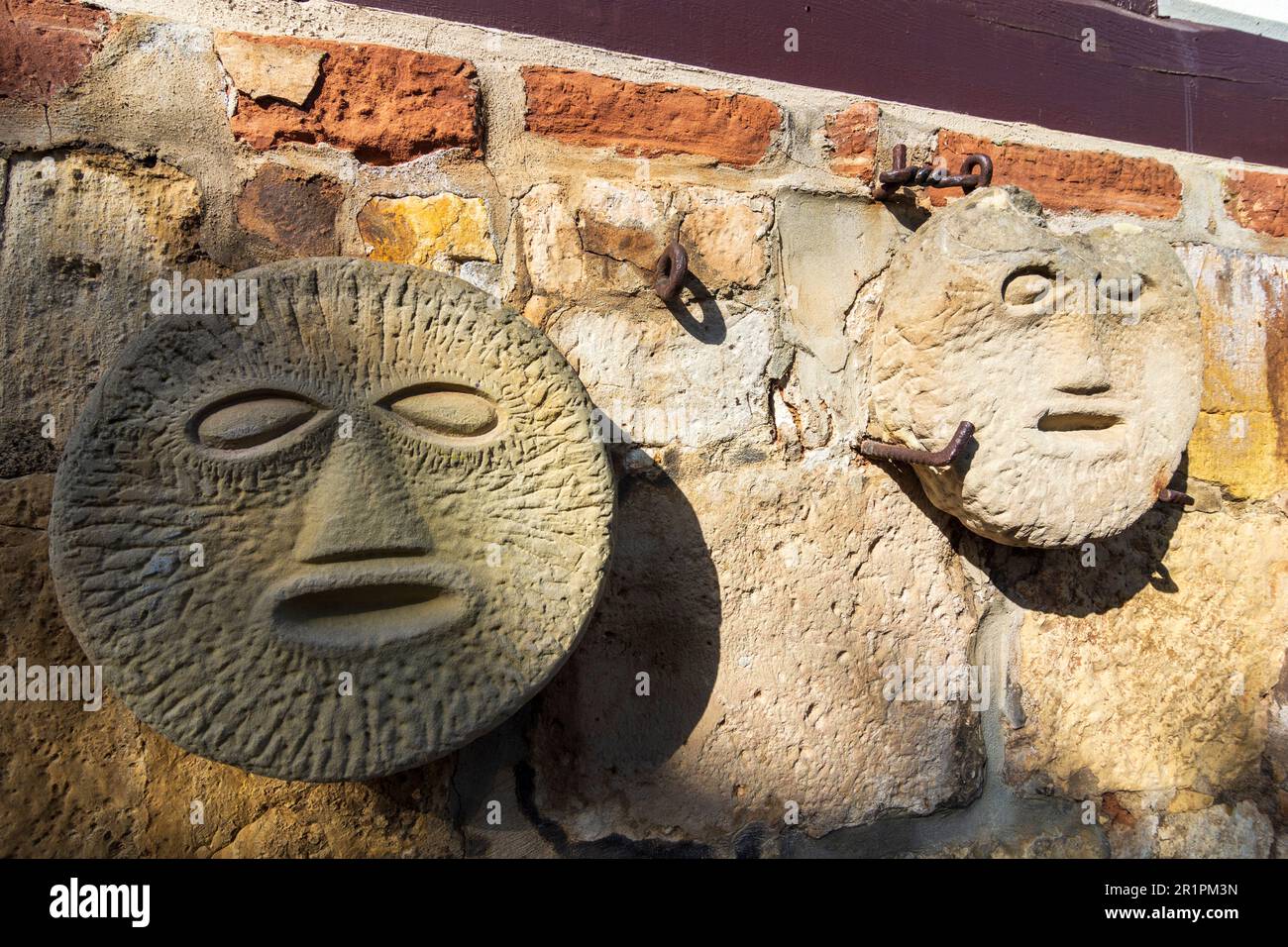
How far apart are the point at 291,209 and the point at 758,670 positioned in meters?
0.73

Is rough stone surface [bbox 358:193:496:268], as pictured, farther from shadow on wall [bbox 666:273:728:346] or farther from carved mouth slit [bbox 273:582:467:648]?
carved mouth slit [bbox 273:582:467:648]

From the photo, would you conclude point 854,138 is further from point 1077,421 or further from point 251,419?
point 251,419

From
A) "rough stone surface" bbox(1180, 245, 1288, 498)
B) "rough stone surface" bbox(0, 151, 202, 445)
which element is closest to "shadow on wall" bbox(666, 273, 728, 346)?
"rough stone surface" bbox(0, 151, 202, 445)

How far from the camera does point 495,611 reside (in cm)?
84

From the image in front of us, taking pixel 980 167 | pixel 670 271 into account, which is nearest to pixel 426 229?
pixel 670 271

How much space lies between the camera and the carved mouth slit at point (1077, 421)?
102cm

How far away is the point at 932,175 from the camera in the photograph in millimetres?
1067

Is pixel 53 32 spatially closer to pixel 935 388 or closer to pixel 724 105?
pixel 724 105

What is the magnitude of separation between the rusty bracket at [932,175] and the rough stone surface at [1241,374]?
424 mm

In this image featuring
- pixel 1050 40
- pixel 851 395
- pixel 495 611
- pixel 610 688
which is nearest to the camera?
pixel 495 611

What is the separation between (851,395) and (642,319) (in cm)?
29

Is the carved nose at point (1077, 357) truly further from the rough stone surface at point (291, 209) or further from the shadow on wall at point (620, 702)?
the rough stone surface at point (291, 209)

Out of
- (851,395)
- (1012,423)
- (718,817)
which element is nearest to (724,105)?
(851,395)

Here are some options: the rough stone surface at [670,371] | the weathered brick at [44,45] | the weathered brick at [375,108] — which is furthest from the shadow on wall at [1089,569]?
the weathered brick at [44,45]
